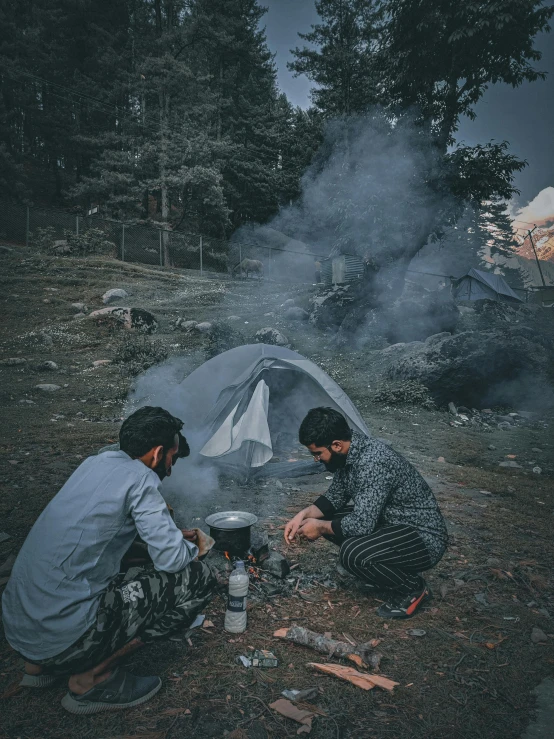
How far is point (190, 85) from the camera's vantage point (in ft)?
76.6

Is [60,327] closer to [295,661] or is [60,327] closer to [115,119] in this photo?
[295,661]

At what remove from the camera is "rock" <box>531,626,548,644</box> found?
2.62 meters

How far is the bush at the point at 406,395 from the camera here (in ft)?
29.7

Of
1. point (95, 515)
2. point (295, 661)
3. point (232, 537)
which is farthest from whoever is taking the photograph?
point (232, 537)

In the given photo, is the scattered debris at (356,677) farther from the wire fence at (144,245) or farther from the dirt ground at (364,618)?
the wire fence at (144,245)

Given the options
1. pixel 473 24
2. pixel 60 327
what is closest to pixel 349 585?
pixel 60 327

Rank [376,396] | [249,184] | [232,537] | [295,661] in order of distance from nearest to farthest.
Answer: [295,661] < [232,537] < [376,396] < [249,184]

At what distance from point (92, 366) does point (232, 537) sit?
8168 mm

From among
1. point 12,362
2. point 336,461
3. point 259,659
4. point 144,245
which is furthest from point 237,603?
point 144,245

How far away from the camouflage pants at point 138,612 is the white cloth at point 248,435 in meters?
2.78

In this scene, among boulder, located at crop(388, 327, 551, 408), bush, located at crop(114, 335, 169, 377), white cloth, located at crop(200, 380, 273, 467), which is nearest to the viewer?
white cloth, located at crop(200, 380, 273, 467)

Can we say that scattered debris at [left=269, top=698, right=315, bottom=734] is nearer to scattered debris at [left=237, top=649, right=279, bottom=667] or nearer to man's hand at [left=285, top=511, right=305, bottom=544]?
scattered debris at [left=237, top=649, right=279, bottom=667]

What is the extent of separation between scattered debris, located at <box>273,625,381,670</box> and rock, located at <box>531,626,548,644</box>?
0.95 m

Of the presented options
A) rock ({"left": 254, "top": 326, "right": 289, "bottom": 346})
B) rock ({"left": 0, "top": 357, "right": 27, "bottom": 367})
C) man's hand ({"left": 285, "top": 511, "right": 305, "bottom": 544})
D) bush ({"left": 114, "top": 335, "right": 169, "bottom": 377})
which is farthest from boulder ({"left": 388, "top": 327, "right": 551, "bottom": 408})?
rock ({"left": 0, "top": 357, "right": 27, "bottom": 367})
